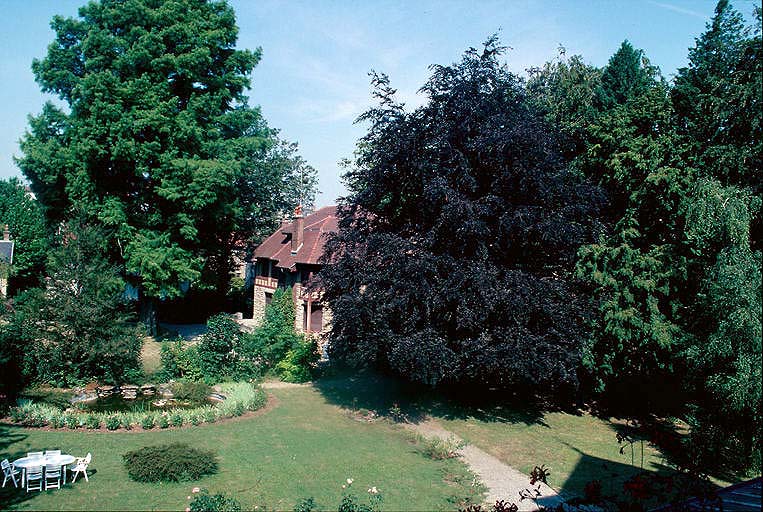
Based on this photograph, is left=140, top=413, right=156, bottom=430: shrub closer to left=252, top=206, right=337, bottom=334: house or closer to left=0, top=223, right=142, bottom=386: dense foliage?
left=0, top=223, right=142, bottom=386: dense foliage

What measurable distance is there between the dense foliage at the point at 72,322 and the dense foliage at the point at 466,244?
7326 millimetres

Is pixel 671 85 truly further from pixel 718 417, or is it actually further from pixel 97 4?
pixel 97 4

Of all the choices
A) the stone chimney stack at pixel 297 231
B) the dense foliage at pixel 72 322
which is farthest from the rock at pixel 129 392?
the stone chimney stack at pixel 297 231

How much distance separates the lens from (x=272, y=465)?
12391 mm

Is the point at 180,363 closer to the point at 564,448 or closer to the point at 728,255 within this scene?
the point at 564,448

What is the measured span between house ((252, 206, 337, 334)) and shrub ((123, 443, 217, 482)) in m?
16.1

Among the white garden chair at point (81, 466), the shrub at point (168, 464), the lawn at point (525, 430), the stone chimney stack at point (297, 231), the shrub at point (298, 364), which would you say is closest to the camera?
the white garden chair at point (81, 466)

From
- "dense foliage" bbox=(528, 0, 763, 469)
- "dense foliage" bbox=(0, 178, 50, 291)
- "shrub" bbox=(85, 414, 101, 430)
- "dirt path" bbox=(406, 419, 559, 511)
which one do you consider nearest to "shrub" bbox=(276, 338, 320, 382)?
"dirt path" bbox=(406, 419, 559, 511)

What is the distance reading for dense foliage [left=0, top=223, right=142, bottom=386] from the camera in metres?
16.9

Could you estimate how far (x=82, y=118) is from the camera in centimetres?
2378

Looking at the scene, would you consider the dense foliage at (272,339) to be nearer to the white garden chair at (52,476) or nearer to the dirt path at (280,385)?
the dirt path at (280,385)

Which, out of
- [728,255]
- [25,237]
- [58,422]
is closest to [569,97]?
[728,255]

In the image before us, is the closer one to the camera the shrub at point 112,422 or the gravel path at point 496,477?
the gravel path at point 496,477

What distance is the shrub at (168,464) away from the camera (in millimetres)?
10773
